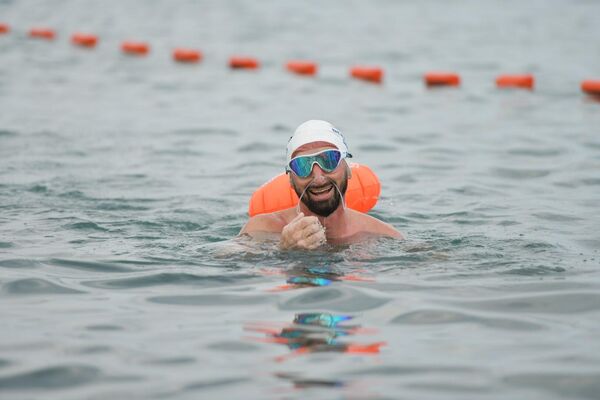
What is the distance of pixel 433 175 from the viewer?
1164 centimetres

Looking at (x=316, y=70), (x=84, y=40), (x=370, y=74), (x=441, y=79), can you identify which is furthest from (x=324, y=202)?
(x=84, y=40)

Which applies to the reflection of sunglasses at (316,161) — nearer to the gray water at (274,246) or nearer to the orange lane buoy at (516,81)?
the gray water at (274,246)

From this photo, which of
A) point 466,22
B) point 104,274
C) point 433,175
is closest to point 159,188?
point 433,175

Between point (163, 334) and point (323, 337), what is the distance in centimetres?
88

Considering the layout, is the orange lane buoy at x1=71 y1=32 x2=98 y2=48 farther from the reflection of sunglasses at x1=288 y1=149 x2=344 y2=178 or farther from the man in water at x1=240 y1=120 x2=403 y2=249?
the reflection of sunglasses at x1=288 y1=149 x2=344 y2=178

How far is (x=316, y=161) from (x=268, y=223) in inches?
31.5

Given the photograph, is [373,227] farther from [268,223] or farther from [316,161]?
[316,161]

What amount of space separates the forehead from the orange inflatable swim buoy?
107 centimetres

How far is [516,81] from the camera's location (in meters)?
18.0

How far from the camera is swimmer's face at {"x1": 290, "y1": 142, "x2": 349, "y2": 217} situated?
23.5 feet

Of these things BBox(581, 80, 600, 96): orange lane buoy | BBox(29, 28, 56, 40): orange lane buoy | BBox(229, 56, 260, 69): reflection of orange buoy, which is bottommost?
BBox(581, 80, 600, 96): orange lane buoy

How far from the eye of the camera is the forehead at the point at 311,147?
719 cm

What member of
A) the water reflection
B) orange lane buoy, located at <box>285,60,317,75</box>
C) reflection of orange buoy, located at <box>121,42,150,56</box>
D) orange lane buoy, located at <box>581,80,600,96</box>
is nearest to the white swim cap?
the water reflection

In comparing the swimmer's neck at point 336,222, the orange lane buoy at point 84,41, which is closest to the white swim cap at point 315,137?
the swimmer's neck at point 336,222
